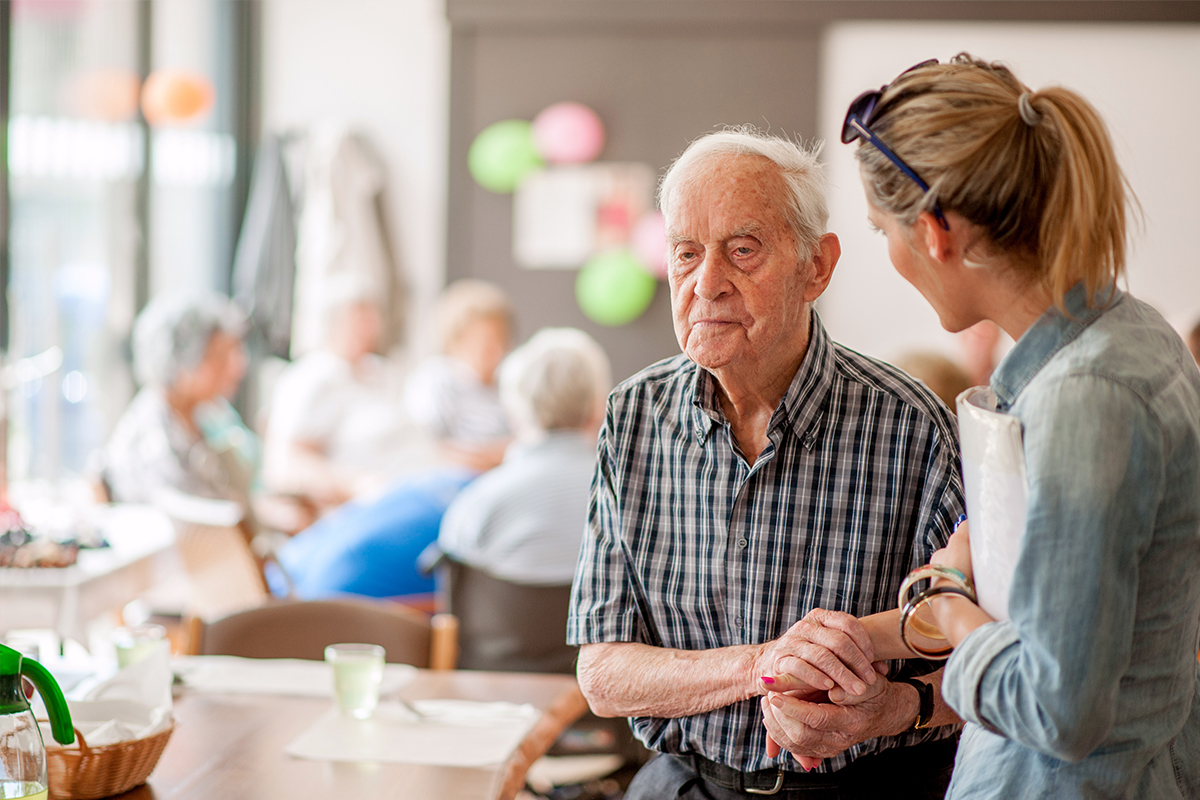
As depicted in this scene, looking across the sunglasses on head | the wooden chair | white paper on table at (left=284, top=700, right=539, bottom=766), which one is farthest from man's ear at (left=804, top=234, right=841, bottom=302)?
the wooden chair

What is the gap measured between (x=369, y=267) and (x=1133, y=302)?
5.52m

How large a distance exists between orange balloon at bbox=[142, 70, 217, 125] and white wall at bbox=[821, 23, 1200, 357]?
301 centimetres

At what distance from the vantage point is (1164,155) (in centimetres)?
560

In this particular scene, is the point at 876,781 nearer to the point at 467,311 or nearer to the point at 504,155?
the point at 467,311

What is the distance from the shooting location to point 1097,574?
83 cm

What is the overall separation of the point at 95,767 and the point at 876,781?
94 cm

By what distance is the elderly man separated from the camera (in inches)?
53.4

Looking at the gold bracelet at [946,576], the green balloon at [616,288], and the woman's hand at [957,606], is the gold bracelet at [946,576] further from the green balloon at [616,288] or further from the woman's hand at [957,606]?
the green balloon at [616,288]

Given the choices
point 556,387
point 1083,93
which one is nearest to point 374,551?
point 556,387

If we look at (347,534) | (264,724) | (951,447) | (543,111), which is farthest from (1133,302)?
(543,111)

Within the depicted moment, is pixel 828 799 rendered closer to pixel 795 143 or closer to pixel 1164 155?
pixel 795 143

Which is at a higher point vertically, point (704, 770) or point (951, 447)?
point (951, 447)

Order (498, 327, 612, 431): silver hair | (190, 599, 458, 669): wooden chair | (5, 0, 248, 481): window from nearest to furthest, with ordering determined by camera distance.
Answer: (190, 599, 458, 669): wooden chair
(498, 327, 612, 431): silver hair
(5, 0, 248, 481): window

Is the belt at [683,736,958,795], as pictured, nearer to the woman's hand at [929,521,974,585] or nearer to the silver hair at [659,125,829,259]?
the woman's hand at [929,521,974,585]
